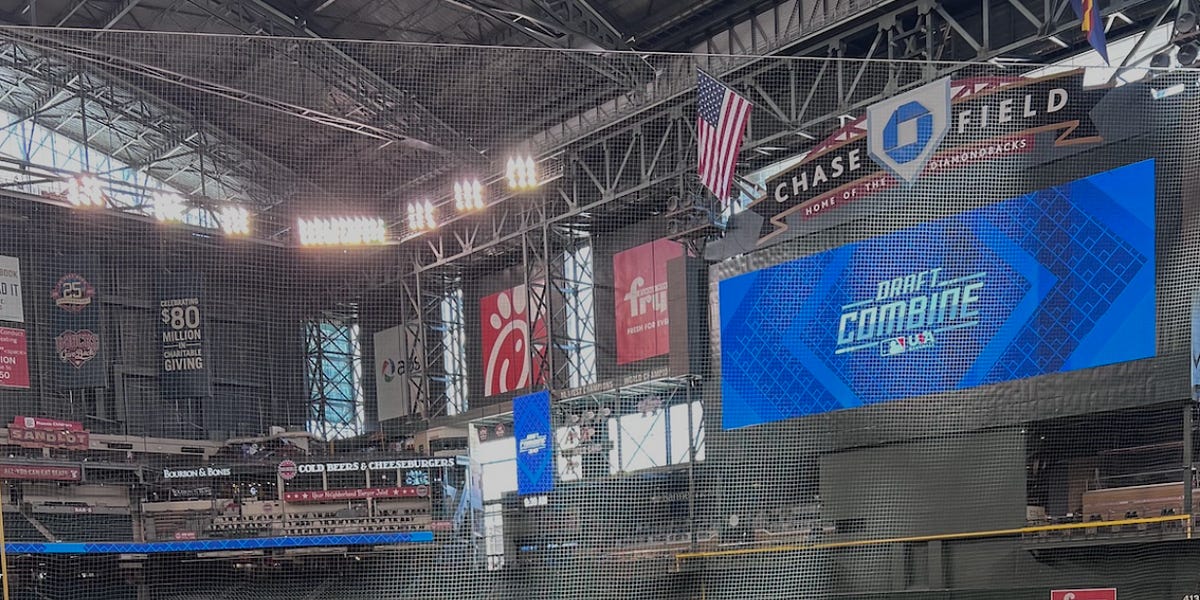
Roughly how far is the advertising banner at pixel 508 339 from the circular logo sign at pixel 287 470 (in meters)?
1.94

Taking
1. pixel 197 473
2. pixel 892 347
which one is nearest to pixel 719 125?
pixel 892 347

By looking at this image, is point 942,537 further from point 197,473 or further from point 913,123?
point 197,473

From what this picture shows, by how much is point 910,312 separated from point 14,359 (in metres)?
7.20

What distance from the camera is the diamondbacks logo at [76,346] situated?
8.02 metres

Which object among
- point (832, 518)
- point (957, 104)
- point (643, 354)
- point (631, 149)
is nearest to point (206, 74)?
point (631, 149)

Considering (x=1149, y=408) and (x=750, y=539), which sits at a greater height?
(x=1149, y=408)

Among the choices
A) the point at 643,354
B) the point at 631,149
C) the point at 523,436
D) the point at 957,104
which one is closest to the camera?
the point at 957,104

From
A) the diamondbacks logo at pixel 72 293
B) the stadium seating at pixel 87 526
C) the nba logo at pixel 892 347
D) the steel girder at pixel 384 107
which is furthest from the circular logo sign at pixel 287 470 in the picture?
the nba logo at pixel 892 347

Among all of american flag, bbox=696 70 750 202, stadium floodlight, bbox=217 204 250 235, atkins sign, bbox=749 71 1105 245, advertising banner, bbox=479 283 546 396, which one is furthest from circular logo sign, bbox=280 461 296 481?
atkins sign, bbox=749 71 1105 245

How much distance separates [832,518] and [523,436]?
264 centimetres

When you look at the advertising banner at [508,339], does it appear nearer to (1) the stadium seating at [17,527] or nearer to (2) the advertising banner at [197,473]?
(2) the advertising banner at [197,473]

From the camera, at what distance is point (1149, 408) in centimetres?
779

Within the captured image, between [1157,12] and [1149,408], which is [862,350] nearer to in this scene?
[1149,408]

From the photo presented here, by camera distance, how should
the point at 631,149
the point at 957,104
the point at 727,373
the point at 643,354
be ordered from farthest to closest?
the point at 643,354
the point at 727,373
the point at 631,149
the point at 957,104
